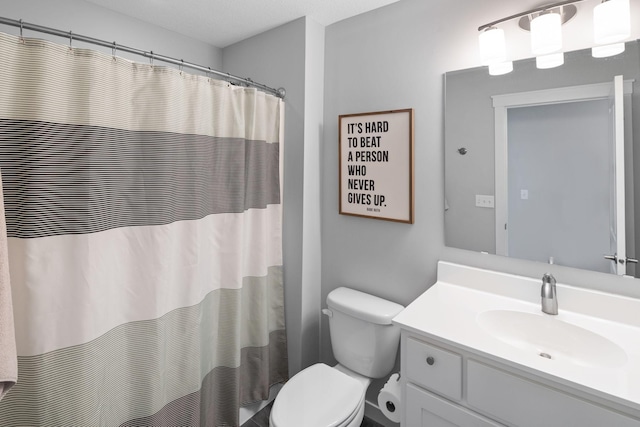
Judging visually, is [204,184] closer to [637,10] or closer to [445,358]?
[445,358]

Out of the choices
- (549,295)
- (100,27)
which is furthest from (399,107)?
(100,27)

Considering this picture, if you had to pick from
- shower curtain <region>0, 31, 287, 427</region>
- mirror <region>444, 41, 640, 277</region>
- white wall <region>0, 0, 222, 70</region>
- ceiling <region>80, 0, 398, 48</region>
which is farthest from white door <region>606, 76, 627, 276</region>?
white wall <region>0, 0, 222, 70</region>

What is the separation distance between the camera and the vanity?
93cm

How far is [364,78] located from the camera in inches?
75.0

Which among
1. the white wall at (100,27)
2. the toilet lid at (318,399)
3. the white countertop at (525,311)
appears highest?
the white wall at (100,27)

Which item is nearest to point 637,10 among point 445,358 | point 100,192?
point 445,358

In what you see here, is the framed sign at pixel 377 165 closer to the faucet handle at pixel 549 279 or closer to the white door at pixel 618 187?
the faucet handle at pixel 549 279

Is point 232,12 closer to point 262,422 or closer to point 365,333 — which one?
point 365,333

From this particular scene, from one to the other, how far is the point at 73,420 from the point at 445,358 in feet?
4.59

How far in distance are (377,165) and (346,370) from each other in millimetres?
1189

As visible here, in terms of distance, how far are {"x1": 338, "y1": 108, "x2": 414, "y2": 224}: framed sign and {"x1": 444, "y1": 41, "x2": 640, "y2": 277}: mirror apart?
0.22 metres

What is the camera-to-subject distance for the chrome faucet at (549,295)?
4.28ft

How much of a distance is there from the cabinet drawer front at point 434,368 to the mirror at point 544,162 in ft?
2.03

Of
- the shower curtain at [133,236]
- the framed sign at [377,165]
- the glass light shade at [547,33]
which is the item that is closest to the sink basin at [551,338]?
the framed sign at [377,165]
